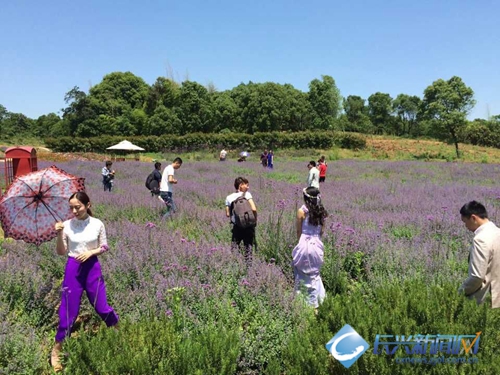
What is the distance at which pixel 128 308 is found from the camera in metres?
3.67

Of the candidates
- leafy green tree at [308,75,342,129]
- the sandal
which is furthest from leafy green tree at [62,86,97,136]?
the sandal

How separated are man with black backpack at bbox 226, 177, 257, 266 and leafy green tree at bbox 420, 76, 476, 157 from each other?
38136mm

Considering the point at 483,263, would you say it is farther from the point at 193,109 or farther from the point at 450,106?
the point at 193,109

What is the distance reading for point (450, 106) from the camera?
38281 millimetres

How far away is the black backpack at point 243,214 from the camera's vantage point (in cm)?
520

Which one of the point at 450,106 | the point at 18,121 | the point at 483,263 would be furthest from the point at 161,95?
the point at 483,263

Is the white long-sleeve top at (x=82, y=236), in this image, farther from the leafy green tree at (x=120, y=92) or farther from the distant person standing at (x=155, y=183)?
the leafy green tree at (x=120, y=92)

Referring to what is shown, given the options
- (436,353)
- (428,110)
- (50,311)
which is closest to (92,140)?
(428,110)

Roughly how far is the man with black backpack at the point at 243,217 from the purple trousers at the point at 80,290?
83.3 inches

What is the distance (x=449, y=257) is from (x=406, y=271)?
0.84m

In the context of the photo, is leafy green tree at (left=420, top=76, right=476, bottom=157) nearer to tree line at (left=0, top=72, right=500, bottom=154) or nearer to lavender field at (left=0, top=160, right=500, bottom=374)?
tree line at (left=0, top=72, right=500, bottom=154)

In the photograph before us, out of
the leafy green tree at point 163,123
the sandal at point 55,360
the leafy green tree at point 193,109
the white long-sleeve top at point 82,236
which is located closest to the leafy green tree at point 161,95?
the leafy green tree at point 193,109

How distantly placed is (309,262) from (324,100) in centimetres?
5814

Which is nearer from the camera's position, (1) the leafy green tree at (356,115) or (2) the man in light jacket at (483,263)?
(2) the man in light jacket at (483,263)
